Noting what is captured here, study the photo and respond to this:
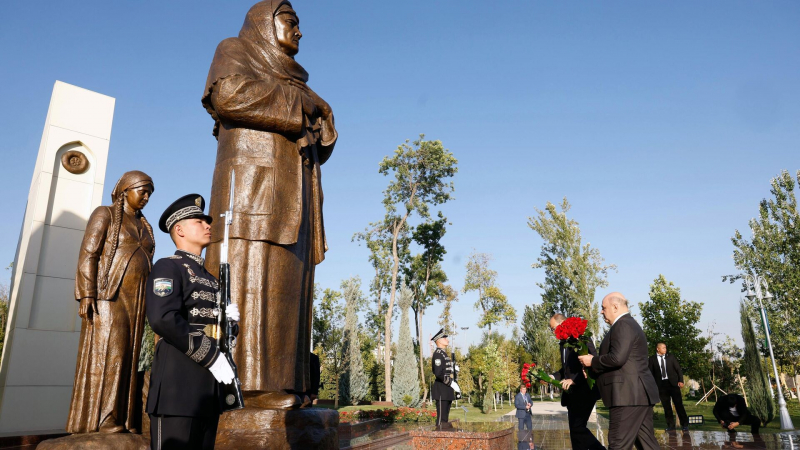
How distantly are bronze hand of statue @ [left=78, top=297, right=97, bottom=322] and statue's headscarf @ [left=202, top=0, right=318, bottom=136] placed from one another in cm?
187

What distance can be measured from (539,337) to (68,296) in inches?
1384

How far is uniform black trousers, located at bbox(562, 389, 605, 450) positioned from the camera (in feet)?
20.8

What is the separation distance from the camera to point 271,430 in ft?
11.9

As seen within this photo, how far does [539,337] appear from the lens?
3981cm

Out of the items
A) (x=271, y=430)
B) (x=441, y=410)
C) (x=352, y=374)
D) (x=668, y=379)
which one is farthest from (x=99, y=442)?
(x=352, y=374)

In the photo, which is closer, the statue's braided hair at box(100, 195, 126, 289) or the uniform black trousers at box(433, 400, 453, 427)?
the statue's braided hair at box(100, 195, 126, 289)

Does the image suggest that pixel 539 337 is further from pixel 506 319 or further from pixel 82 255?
pixel 82 255

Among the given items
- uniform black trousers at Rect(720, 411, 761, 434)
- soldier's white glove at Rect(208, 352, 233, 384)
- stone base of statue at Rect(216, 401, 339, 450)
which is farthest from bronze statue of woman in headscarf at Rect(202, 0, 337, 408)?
uniform black trousers at Rect(720, 411, 761, 434)

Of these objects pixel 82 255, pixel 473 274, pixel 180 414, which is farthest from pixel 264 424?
pixel 473 274

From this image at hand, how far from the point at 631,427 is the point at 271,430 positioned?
11.2ft

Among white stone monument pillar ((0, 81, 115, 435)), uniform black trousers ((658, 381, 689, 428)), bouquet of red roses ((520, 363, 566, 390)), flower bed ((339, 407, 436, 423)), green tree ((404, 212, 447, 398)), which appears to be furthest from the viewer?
green tree ((404, 212, 447, 398))

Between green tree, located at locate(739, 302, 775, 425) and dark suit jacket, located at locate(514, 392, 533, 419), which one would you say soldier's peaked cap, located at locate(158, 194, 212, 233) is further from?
green tree, located at locate(739, 302, 775, 425)

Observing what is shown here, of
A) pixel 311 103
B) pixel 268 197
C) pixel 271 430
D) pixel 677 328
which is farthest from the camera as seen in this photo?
pixel 677 328

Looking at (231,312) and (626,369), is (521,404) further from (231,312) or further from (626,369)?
(231,312)
